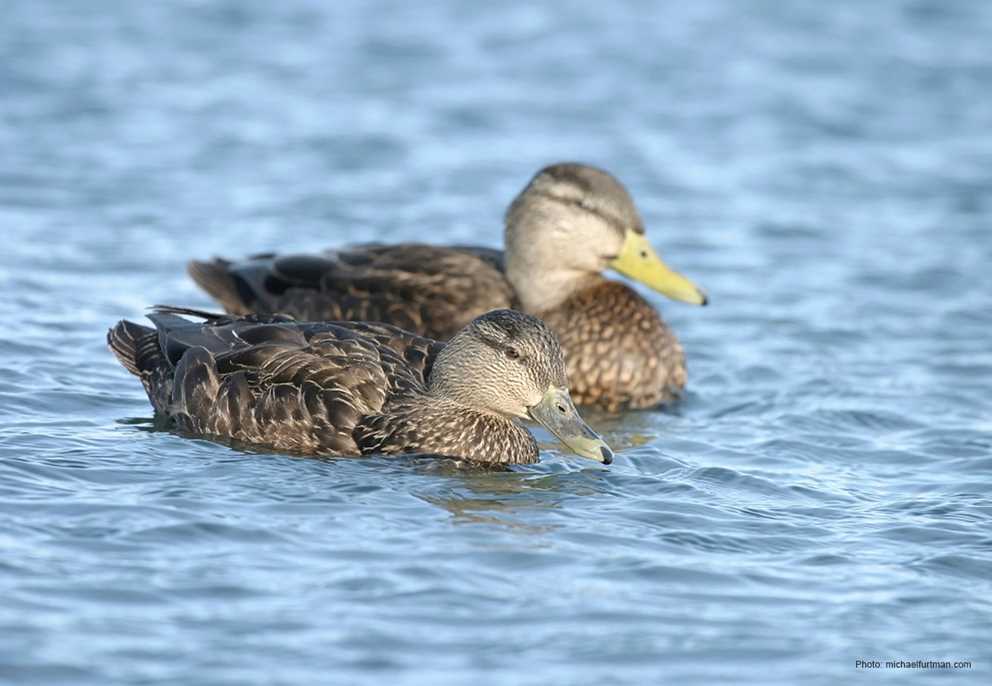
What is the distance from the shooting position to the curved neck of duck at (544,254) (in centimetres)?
1196

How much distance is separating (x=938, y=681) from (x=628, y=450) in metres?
3.51

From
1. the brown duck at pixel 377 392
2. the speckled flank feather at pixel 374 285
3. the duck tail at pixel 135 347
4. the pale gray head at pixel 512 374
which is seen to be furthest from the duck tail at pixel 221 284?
the pale gray head at pixel 512 374

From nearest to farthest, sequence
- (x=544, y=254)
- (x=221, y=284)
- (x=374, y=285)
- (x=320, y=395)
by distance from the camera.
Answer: (x=320, y=395), (x=374, y=285), (x=544, y=254), (x=221, y=284)

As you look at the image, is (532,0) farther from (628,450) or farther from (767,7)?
(628,450)

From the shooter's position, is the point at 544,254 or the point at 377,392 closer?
the point at 377,392

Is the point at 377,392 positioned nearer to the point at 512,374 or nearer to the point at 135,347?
the point at 512,374

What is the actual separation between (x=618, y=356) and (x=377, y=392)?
8.51ft

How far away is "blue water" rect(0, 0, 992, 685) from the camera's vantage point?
7031 mm

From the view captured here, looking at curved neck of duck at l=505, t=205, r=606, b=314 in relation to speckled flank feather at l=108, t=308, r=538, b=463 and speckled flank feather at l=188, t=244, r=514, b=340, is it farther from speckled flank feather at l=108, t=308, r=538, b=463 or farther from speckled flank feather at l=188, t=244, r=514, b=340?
speckled flank feather at l=108, t=308, r=538, b=463

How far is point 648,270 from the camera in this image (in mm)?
12102

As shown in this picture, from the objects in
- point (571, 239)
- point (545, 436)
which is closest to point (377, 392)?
point (545, 436)

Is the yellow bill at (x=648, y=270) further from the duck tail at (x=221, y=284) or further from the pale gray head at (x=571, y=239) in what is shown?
the duck tail at (x=221, y=284)

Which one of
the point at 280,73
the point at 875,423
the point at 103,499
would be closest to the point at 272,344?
the point at 103,499

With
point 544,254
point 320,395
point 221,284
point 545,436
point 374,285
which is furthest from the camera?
point 221,284
